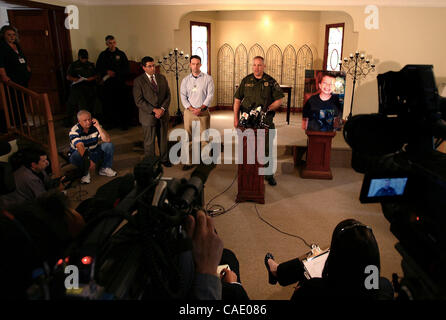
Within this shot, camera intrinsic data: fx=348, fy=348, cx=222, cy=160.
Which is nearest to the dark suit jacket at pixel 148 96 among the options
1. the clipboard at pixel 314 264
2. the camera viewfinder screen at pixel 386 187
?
the clipboard at pixel 314 264

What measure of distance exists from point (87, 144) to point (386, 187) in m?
4.34

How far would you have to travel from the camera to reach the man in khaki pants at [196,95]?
16.6 ft

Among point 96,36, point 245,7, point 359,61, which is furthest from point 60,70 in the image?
point 359,61

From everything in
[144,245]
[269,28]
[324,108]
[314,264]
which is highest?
[269,28]

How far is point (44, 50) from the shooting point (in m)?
6.20

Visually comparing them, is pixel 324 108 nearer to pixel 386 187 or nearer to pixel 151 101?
pixel 151 101

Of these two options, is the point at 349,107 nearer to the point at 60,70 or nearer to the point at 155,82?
the point at 155,82

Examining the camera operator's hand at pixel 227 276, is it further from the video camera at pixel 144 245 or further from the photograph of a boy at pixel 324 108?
the photograph of a boy at pixel 324 108

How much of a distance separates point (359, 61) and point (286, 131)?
186 centimetres

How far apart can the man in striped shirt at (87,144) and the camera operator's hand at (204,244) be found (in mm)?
3624

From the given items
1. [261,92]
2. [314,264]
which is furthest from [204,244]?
[261,92]

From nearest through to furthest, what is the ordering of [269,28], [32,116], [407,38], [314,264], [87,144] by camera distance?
[314,264], [32,116], [87,144], [407,38], [269,28]

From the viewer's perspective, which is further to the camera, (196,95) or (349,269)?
(196,95)

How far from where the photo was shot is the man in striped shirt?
4527mm
